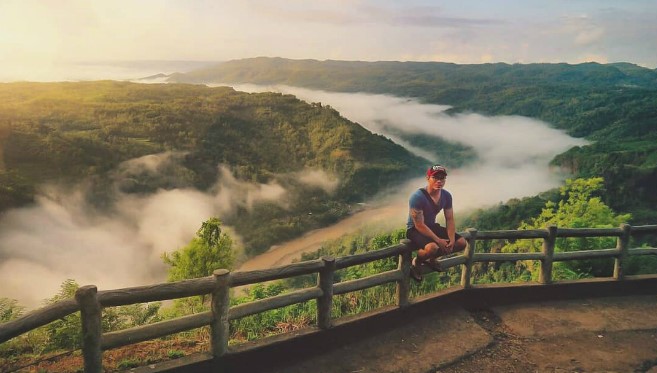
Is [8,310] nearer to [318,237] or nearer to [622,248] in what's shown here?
[622,248]

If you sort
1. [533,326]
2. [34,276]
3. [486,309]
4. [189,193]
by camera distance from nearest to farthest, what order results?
1. [533,326]
2. [486,309]
3. [34,276]
4. [189,193]

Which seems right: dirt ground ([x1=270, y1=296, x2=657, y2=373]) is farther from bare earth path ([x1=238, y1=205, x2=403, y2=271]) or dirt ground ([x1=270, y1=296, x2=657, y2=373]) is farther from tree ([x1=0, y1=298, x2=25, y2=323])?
bare earth path ([x1=238, y1=205, x2=403, y2=271])

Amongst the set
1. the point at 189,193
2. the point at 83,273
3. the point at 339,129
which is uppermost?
the point at 339,129

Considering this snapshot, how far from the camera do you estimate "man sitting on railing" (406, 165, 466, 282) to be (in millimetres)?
5844

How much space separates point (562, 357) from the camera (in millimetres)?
5918

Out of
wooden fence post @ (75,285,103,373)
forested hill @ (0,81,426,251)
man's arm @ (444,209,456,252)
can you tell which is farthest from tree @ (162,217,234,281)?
forested hill @ (0,81,426,251)

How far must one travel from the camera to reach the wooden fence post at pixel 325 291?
562 centimetres

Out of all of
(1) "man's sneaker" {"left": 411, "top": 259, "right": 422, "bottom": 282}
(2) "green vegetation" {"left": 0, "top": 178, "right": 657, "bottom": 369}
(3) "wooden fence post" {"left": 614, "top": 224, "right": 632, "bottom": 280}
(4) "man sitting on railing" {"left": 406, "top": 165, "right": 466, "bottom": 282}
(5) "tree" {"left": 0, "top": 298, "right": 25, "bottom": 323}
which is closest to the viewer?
(4) "man sitting on railing" {"left": 406, "top": 165, "right": 466, "bottom": 282}

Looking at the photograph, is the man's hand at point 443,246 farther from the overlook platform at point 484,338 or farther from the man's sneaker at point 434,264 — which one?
the overlook platform at point 484,338

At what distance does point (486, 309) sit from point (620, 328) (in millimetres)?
1797

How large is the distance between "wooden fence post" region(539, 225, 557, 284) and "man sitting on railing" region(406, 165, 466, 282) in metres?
2.04

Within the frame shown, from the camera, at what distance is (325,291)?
225 inches

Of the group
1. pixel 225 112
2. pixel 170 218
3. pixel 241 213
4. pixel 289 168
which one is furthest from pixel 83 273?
pixel 225 112

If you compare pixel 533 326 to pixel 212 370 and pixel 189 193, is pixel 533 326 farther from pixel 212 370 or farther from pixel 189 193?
pixel 189 193
